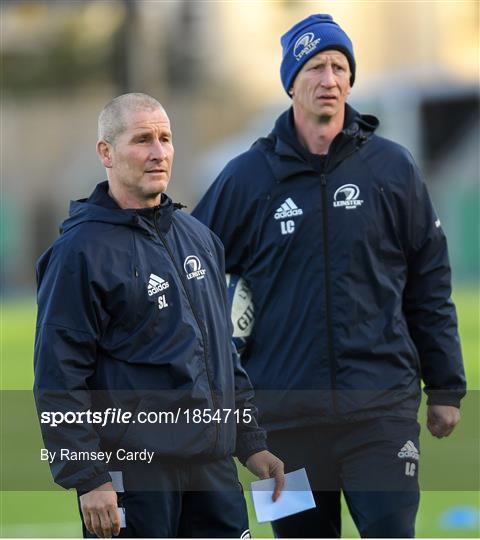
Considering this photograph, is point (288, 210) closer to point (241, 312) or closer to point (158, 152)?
point (241, 312)

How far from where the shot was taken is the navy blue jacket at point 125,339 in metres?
4.37

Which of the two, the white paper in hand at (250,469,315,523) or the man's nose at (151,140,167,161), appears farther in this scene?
the white paper in hand at (250,469,315,523)

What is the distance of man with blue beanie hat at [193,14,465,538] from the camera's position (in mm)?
5418

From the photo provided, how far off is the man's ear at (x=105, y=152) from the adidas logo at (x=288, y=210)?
1.06 m

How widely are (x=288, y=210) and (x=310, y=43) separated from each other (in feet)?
2.17

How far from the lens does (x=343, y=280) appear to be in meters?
5.45

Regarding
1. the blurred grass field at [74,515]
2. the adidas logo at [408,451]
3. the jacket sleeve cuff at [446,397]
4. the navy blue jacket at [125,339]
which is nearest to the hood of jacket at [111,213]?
the navy blue jacket at [125,339]

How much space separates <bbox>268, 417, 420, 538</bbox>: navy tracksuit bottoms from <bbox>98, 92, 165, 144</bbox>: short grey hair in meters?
1.48

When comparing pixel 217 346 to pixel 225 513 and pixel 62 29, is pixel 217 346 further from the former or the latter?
pixel 62 29

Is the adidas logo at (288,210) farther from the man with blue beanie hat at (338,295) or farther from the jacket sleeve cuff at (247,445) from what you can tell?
the jacket sleeve cuff at (247,445)

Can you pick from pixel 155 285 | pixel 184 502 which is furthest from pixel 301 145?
pixel 184 502

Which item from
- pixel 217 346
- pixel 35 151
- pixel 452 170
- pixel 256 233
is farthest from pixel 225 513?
pixel 35 151

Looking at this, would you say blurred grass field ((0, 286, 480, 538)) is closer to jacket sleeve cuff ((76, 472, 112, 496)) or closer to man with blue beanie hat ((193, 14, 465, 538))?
man with blue beanie hat ((193, 14, 465, 538))

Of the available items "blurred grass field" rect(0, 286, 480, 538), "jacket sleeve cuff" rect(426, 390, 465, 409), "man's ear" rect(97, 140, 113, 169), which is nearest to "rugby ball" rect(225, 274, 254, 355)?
"jacket sleeve cuff" rect(426, 390, 465, 409)
